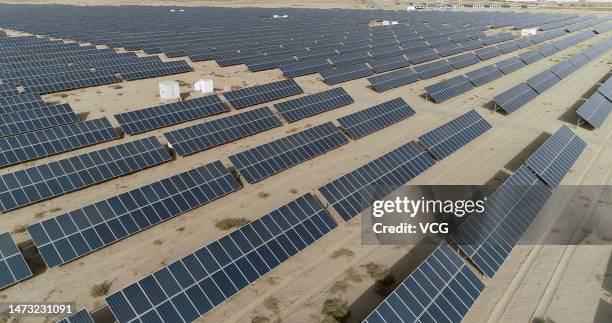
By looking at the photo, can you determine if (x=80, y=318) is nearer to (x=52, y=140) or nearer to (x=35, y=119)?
(x=52, y=140)

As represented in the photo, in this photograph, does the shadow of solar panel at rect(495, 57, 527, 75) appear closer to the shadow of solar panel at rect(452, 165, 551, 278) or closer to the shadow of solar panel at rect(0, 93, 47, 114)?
Result: the shadow of solar panel at rect(452, 165, 551, 278)

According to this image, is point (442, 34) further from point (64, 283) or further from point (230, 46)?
point (64, 283)

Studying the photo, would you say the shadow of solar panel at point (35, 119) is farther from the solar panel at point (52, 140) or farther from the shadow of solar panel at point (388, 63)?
the shadow of solar panel at point (388, 63)

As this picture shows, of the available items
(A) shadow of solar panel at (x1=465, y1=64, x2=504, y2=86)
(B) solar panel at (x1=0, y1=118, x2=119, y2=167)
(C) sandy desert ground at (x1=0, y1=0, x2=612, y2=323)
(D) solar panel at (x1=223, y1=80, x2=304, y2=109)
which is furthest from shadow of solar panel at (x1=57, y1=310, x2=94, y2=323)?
(A) shadow of solar panel at (x1=465, y1=64, x2=504, y2=86)

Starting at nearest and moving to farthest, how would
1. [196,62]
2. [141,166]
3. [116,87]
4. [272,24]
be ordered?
[141,166], [116,87], [196,62], [272,24]

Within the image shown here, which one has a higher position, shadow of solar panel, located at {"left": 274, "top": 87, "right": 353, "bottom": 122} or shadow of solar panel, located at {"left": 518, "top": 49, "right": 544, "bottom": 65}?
shadow of solar panel, located at {"left": 518, "top": 49, "right": 544, "bottom": 65}

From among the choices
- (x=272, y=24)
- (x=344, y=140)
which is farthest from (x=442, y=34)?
(x=344, y=140)
